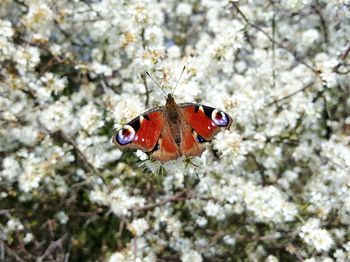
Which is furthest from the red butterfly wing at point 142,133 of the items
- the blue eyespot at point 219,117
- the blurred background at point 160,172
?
the blurred background at point 160,172

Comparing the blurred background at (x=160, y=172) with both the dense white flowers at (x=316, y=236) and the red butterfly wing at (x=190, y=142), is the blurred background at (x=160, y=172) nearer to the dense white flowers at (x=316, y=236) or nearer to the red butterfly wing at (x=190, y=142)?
the dense white flowers at (x=316, y=236)

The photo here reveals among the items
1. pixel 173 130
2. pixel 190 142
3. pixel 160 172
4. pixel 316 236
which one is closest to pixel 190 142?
pixel 190 142

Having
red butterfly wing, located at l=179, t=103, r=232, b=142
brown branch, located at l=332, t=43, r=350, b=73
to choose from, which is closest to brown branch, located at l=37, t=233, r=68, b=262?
red butterfly wing, located at l=179, t=103, r=232, b=142

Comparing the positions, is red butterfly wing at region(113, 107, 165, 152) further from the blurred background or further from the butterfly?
the blurred background

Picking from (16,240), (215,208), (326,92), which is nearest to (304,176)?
(326,92)

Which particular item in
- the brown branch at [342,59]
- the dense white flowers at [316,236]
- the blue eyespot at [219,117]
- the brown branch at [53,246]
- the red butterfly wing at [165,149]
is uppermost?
the brown branch at [342,59]

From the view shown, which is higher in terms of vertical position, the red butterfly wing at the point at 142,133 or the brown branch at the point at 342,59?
the brown branch at the point at 342,59

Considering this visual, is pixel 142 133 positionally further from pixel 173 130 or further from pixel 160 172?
pixel 160 172
